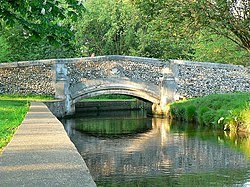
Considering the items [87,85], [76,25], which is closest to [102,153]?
[87,85]

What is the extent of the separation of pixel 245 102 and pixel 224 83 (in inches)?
305

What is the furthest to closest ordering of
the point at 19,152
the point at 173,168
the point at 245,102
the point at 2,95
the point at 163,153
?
the point at 2,95
the point at 245,102
the point at 163,153
the point at 173,168
the point at 19,152

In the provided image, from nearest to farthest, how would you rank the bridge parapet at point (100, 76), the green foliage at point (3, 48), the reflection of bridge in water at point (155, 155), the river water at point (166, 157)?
the river water at point (166, 157)
the reflection of bridge in water at point (155, 155)
the bridge parapet at point (100, 76)
the green foliage at point (3, 48)

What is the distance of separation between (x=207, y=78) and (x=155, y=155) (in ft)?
44.4

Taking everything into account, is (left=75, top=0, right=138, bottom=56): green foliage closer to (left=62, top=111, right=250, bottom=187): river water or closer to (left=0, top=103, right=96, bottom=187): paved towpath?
(left=62, top=111, right=250, bottom=187): river water

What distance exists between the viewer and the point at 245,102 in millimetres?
15750

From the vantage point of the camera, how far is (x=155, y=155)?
34.1 ft

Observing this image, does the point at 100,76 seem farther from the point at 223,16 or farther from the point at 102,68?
the point at 223,16

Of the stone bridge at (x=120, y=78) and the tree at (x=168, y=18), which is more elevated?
the tree at (x=168, y=18)

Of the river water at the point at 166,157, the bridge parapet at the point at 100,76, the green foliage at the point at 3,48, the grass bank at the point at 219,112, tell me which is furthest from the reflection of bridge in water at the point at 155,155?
the green foliage at the point at 3,48

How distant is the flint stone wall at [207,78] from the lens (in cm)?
2317

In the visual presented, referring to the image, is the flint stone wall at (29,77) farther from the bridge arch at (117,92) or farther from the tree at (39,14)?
the tree at (39,14)

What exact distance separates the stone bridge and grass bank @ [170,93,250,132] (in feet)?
7.23

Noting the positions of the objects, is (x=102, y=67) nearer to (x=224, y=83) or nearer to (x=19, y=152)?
(x=224, y=83)
